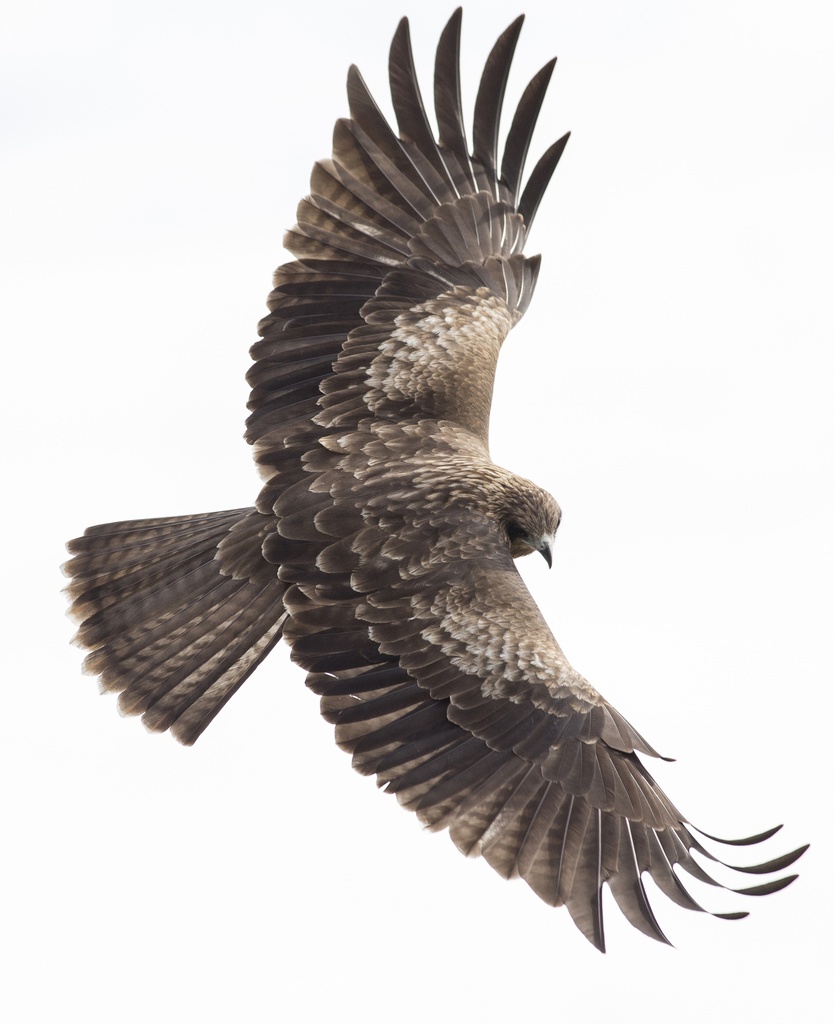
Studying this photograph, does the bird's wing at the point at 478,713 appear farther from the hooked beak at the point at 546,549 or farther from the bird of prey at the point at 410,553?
the hooked beak at the point at 546,549

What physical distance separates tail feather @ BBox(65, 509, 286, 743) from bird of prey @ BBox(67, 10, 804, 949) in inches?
0.5

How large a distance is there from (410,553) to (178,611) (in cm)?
154

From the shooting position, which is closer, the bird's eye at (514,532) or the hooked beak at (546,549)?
the bird's eye at (514,532)

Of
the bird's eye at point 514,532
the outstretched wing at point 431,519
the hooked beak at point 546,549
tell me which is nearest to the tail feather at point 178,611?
the outstretched wing at point 431,519

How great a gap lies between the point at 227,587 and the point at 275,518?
1.70 feet

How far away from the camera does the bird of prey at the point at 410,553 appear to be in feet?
29.3

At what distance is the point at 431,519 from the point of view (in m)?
9.56


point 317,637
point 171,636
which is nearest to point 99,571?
point 171,636

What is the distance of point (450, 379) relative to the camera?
10492 mm

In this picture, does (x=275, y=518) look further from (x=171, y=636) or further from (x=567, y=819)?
(x=567, y=819)

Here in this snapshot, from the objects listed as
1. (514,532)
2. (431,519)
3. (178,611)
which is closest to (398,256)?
(514,532)

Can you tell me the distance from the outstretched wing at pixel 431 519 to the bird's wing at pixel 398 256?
13 mm

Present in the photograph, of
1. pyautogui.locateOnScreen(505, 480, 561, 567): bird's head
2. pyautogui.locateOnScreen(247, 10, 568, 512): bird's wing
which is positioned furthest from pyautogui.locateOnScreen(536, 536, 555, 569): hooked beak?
pyautogui.locateOnScreen(247, 10, 568, 512): bird's wing

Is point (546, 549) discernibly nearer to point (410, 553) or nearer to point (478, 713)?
point (410, 553)
